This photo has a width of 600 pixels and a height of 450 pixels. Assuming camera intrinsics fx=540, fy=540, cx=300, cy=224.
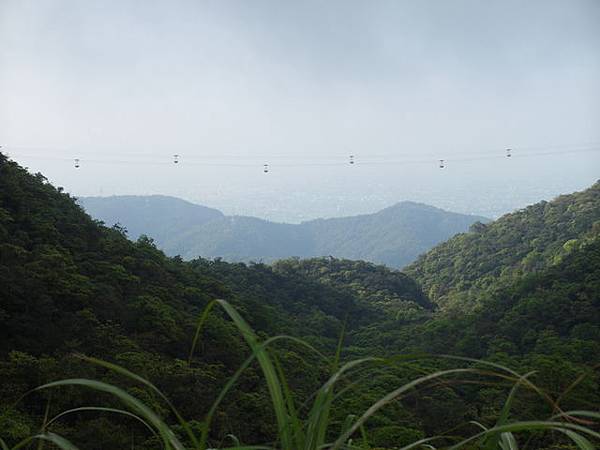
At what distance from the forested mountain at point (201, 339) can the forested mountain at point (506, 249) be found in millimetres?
11503

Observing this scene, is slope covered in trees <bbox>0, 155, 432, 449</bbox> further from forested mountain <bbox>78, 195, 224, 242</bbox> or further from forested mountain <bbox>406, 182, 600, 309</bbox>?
forested mountain <bbox>78, 195, 224, 242</bbox>

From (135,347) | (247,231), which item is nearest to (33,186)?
(135,347)

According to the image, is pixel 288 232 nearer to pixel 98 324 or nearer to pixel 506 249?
pixel 506 249

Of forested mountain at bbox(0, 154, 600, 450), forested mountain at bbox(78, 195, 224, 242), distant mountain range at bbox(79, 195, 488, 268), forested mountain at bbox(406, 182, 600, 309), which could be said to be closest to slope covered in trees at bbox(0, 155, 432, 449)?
forested mountain at bbox(0, 154, 600, 450)

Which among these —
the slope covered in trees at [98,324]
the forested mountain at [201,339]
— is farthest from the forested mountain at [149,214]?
the slope covered in trees at [98,324]

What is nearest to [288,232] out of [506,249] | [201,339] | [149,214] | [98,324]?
[149,214]

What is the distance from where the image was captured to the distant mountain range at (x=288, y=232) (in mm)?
101062

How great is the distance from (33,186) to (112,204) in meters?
115

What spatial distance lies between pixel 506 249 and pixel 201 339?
32553 millimetres

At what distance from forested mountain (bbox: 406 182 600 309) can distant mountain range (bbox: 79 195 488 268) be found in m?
50.0

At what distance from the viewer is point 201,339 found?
10922 mm

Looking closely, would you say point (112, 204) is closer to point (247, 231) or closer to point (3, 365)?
point (247, 231)

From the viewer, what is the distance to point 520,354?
16.1 m

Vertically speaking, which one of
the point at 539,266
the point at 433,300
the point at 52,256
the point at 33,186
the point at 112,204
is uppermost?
the point at 112,204
